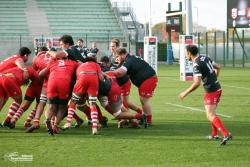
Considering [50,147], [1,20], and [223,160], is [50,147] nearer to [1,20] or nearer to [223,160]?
[223,160]

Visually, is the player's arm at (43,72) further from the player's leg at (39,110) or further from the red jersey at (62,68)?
the player's leg at (39,110)

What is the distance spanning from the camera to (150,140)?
11.7 meters

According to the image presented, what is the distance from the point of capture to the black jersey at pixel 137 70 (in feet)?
45.5

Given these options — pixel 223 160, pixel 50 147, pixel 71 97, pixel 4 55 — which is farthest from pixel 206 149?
pixel 4 55

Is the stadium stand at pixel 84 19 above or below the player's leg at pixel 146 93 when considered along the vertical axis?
above

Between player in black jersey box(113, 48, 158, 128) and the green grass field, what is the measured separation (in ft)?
2.02

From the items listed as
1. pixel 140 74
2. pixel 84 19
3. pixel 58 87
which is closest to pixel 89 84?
pixel 58 87

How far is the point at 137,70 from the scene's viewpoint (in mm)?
14039

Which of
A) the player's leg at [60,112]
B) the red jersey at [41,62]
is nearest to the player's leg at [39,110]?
the player's leg at [60,112]

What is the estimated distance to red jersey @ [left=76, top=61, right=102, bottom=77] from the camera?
41.0 feet

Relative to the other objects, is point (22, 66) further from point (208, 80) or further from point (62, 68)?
point (208, 80)

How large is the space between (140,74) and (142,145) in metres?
3.31

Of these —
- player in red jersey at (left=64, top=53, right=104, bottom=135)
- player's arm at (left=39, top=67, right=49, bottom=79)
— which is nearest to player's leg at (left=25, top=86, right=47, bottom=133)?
player's arm at (left=39, top=67, right=49, bottom=79)

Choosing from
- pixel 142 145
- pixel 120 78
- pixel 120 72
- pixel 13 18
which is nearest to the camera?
pixel 142 145
